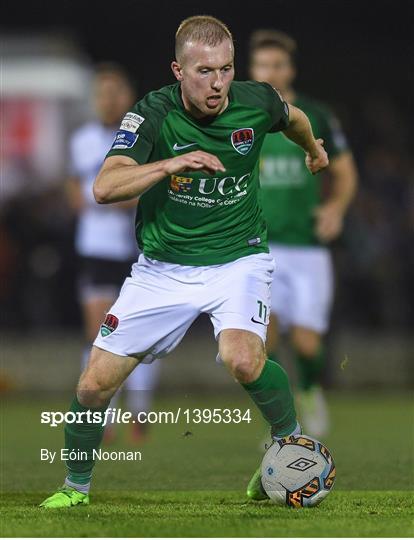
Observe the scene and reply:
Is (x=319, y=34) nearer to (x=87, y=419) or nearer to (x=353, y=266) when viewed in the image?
(x=353, y=266)

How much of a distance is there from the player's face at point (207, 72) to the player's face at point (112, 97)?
13.4ft

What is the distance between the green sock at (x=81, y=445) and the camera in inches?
254

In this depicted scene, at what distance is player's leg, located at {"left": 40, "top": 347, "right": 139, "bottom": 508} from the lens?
632 cm

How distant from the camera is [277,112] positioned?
6.58 m

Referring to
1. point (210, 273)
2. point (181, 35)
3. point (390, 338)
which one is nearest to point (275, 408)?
point (210, 273)

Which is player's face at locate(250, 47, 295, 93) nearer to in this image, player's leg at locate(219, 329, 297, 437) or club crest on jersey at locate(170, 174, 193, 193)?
club crest on jersey at locate(170, 174, 193, 193)

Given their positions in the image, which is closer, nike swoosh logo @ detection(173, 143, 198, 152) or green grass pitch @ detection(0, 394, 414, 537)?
green grass pitch @ detection(0, 394, 414, 537)

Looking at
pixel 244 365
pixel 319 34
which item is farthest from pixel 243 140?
pixel 319 34

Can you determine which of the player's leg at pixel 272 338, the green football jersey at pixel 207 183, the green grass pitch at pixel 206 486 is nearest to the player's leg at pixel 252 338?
the green football jersey at pixel 207 183

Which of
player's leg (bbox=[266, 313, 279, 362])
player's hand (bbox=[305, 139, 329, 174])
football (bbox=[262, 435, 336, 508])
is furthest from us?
player's leg (bbox=[266, 313, 279, 362])

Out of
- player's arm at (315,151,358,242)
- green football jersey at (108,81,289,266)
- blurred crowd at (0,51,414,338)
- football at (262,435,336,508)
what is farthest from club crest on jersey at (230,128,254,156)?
blurred crowd at (0,51,414,338)

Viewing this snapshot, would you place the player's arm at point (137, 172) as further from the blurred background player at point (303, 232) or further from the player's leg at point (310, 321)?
the player's leg at point (310, 321)

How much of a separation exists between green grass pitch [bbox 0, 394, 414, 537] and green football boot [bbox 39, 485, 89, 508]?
0.07m

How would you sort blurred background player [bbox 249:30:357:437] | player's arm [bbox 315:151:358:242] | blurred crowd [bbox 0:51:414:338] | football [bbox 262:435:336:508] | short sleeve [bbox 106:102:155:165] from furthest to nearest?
blurred crowd [bbox 0:51:414:338] → blurred background player [bbox 249:30:357:437] → player's arm [bbox 315:151:358:242] → football [bbox 262:435:336:508] → short sleeve [bbox 106:102:155:165]
